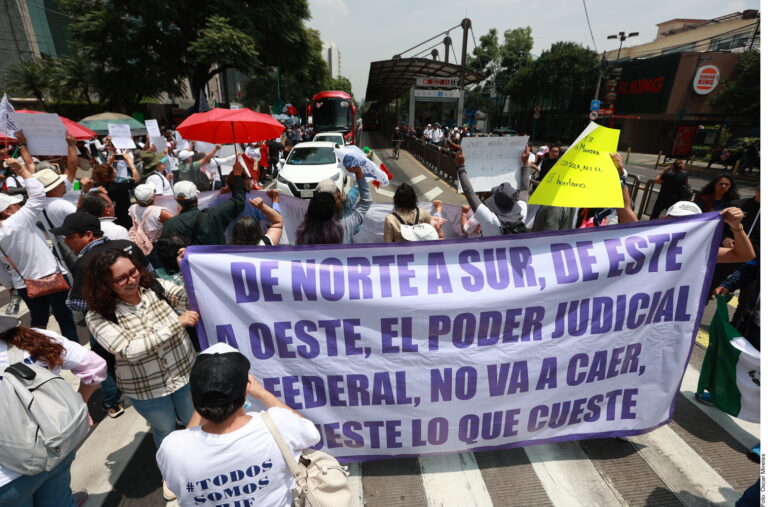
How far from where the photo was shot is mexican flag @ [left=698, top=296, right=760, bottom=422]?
109 inches

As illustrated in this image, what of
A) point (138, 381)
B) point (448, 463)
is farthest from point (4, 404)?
point (448, 463)

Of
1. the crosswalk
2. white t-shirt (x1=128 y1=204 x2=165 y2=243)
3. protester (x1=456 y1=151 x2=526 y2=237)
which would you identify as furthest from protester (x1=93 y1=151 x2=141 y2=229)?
protester (x1=456 y1=151 x2=526 y2=237)

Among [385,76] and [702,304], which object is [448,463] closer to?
[702,304]

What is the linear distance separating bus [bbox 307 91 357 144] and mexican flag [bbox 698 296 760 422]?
79.8 ft

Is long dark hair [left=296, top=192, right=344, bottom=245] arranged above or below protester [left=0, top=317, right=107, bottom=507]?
above

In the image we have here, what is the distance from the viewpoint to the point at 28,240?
12.1 ft

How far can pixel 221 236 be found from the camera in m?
3.82

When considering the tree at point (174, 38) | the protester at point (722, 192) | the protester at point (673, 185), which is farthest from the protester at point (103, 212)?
the tree at point (174, 38)

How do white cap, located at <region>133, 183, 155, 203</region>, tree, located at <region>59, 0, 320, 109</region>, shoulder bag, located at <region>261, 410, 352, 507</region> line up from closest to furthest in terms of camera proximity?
shoulder bag, located at <region>261, 410, 352, 507</region> → white cap, located at <region>133, 183, 155, 203</region> → tree, located at <region>59, 0, 320, 109</region>

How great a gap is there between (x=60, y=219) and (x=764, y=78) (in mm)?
6314

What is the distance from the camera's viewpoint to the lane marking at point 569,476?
2818mm

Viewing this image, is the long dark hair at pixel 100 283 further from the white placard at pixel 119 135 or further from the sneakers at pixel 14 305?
the white placard at pixel 119 135

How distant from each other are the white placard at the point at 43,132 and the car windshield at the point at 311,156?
7071mm

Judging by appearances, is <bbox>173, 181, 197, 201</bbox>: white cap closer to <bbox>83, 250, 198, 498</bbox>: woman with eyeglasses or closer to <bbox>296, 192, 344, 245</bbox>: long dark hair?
<bbox>296, 192, 344, 245</bbox>: long dark hair
